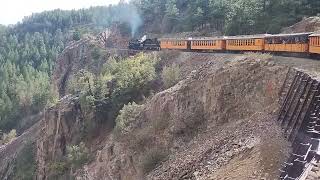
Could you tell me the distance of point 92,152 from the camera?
50344 millimetres

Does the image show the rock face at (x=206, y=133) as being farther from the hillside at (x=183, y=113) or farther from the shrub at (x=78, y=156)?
the shrub at (x=78, y=156)

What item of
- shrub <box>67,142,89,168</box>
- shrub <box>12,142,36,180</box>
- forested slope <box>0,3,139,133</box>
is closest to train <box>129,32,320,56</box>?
shrub <box>67,142,89,168</box>

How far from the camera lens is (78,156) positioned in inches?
1928

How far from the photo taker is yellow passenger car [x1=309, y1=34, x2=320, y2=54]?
34031 mm

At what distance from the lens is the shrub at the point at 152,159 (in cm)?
3656

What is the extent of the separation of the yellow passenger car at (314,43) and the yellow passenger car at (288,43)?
1147 mm

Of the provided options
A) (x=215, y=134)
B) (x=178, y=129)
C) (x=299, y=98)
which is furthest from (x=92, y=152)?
(x=299, y=98)

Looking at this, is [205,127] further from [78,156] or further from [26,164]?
[26,164]

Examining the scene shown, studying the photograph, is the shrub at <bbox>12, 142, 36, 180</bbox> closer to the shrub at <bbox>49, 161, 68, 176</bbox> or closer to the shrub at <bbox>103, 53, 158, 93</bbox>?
the shrub at <bbox>49, 161, 68, 176</bbox>

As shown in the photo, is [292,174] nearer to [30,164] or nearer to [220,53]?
[220,53]

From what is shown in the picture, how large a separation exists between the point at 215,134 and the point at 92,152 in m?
20.4

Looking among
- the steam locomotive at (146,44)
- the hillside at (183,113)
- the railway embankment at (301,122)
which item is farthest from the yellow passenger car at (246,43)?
the steam locomotive at (146,44)

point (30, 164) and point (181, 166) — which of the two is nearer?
point (181, 166)

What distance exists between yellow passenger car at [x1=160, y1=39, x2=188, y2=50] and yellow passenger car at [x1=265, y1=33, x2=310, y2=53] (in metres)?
19.7
